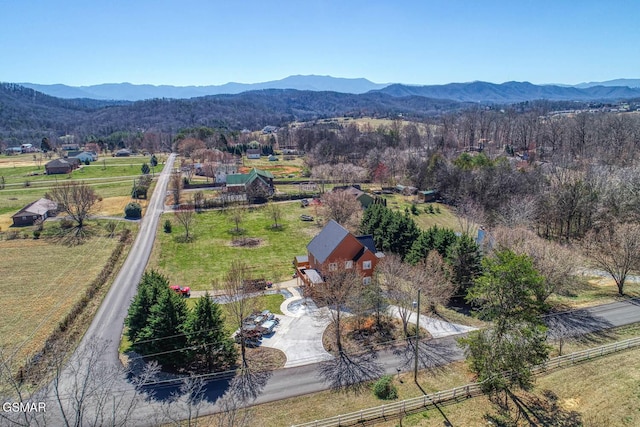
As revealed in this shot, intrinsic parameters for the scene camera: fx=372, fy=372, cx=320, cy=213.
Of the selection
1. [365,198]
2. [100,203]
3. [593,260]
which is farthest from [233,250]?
[593,260]

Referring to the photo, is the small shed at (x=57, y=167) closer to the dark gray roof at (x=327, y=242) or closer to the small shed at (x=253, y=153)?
the small shed at (x=253, y=153)

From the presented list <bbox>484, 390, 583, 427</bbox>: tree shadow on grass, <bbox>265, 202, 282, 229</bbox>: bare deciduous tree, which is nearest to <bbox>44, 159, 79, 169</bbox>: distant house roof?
<bbox>265, 202, 282, 229</bbox>: bare deciduous tree

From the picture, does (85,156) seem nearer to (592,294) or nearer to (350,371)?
(350,371)

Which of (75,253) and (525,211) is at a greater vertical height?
(525,211)

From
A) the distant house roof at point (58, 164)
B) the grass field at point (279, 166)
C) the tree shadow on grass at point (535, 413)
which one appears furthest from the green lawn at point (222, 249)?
the distant house roof at point (58, 164)

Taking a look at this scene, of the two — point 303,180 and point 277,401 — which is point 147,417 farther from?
point 303,180

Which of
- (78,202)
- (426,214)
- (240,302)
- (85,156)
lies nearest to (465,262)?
(240,302)
